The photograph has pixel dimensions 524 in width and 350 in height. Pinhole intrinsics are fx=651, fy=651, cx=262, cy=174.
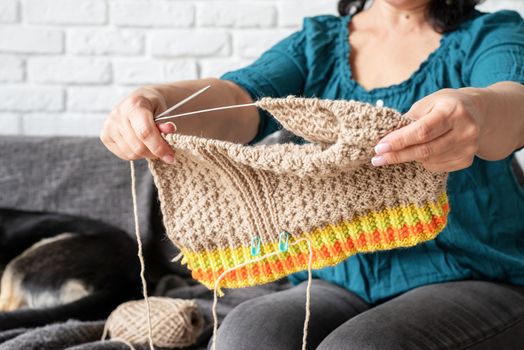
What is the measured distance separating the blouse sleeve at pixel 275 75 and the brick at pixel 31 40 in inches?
37.4

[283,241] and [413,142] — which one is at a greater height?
[413,142]

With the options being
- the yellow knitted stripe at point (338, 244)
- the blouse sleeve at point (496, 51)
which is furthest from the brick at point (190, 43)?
the yellow knitted stripe at point (338, 244)

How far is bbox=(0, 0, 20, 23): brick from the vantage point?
1974mm

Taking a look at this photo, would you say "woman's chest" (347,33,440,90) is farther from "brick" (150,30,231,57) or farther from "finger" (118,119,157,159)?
"brick" (150,30,231,57)

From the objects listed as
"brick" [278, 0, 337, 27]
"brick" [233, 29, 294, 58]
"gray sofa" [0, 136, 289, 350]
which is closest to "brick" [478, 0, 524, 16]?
"brick" [278, 0, 337, 27]

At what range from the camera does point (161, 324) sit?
1335 millimetres

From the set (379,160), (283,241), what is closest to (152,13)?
(283,241)

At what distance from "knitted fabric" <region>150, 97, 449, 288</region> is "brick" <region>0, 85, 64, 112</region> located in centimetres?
115

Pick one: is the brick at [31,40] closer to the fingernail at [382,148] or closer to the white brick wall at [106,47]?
the white brick wall at [106,47]

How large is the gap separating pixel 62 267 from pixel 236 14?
88cm

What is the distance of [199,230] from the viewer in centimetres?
99

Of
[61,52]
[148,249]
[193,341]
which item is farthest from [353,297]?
[61,52]

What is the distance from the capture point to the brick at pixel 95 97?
200 cm

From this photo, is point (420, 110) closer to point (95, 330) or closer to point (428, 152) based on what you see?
point (428, 152)
